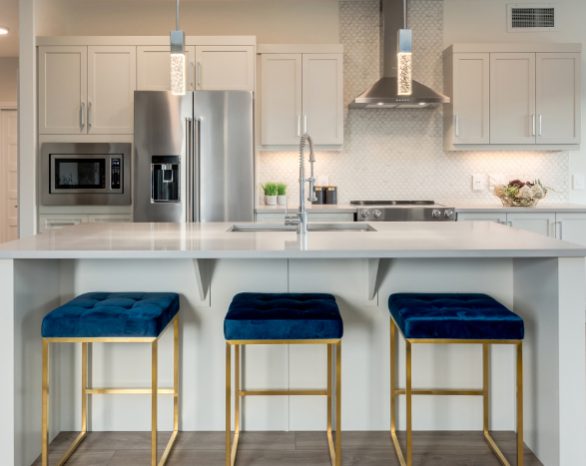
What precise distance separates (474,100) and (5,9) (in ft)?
13.1

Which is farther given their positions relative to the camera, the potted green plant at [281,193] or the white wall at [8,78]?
the white wall at [8,78]

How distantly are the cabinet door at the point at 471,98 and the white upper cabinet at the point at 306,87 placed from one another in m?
0.94

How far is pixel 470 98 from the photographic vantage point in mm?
5219

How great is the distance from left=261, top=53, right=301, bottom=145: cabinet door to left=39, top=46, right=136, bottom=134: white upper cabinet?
3.45ft

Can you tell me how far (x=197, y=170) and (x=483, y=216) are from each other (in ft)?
7.30

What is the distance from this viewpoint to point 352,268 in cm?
288

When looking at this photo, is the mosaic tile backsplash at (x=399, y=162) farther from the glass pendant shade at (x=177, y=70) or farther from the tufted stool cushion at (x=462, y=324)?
the tufted stool cushion at (x=462, y=324)

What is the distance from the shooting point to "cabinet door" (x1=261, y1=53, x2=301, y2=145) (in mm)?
5211

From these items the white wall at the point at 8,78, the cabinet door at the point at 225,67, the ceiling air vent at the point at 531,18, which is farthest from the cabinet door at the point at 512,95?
the white wall at the point at 8,78

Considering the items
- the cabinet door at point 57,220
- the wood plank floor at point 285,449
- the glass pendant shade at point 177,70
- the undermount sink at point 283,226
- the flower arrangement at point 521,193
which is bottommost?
the wood plank floor at point 285,449

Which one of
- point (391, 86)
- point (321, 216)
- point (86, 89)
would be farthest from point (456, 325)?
point (86, 89)

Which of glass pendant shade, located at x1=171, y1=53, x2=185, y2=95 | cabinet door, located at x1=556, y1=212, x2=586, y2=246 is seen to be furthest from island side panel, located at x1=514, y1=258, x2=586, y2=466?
cabinet door, located at x1=556, y1=212, x2=586, y2=246

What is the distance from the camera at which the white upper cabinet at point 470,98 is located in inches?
205

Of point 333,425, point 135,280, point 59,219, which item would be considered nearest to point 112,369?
point 135,280
